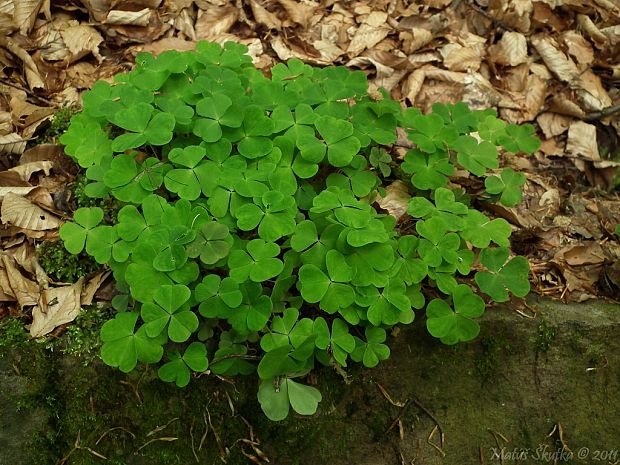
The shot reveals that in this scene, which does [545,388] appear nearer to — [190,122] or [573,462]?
[573,462]

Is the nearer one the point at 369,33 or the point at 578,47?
the point at 369,33

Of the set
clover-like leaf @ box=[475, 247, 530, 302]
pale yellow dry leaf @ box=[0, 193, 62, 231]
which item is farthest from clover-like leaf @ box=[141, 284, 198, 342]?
clover-like leaf @ box=[475, 247, 530, 302]

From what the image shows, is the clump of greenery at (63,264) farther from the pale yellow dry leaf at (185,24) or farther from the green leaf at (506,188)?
the green leaf at (506,188)

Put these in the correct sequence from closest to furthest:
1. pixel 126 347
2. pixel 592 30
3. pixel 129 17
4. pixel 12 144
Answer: pixel 126 347 → pixel 12 144 → pixel 129 17 → pixel 592 30

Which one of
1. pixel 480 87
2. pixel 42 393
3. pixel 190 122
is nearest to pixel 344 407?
pixel 42 393

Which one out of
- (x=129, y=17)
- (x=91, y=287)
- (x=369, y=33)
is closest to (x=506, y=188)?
(x=369, y=33)

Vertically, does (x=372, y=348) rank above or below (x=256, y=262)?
below

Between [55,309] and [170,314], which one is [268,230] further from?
[55,309]
